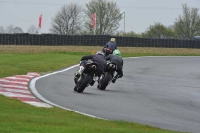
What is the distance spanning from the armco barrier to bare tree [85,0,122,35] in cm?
3670

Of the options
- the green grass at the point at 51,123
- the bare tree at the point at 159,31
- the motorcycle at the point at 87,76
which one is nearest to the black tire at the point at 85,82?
the motorcycle at the point at 87,76

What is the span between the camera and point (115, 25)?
80.6 metres

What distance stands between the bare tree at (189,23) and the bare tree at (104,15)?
45.4 ft

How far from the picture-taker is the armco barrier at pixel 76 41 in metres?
39.0

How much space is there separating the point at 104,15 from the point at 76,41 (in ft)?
134

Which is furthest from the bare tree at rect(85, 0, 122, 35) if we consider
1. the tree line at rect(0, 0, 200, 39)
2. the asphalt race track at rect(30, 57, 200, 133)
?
the asphalt race track at rect(30, 57, 200, 133)

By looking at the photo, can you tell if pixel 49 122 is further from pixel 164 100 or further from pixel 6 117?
pixel 164 100

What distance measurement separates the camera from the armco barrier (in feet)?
128

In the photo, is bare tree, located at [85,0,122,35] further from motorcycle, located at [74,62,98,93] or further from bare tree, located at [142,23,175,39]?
motorcycle, located at [74,62,98,93]

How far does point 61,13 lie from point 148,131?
82829 millimetres

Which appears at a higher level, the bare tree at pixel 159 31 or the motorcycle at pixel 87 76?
the bare tree at pixel 159 31

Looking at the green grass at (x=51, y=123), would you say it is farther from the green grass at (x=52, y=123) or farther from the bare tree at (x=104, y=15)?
the bare tree at (x=104, y=15)

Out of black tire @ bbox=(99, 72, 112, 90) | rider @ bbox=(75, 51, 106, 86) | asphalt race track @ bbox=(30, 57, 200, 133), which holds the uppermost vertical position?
rider @ bbox=(75, 51, 106, 86)

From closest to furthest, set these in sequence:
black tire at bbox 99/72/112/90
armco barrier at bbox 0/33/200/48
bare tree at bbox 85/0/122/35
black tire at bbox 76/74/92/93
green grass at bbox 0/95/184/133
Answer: green grass at bbox 0/95/184/133, black tire at bbox 76/74/92/93, black tire at bbox 99/72/112/90, armco barrier at bbox 0/33/200/48, bare tree at bbox 85/0/122/35
